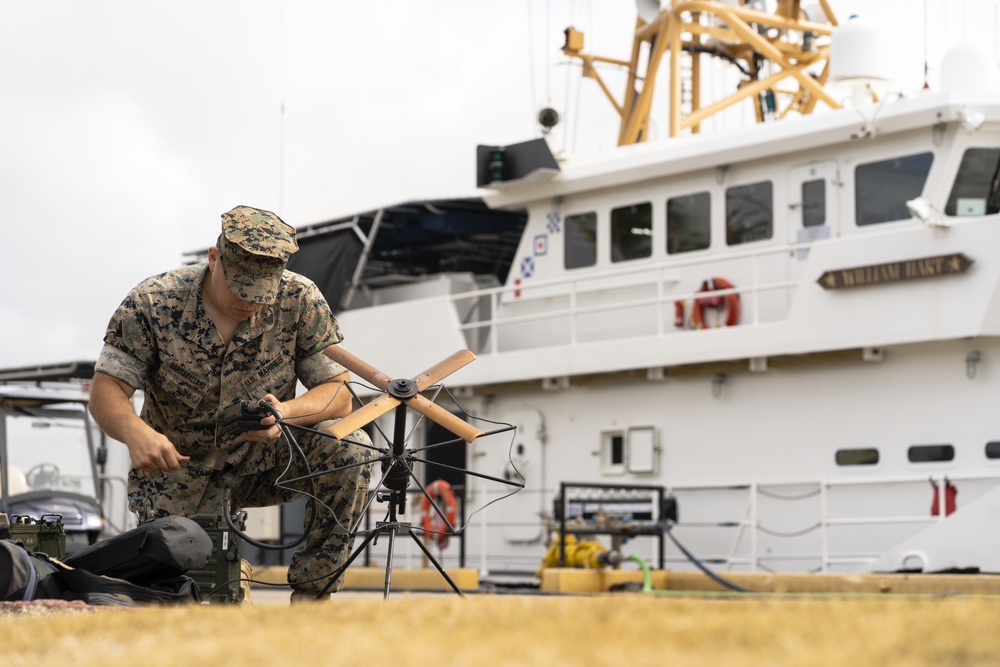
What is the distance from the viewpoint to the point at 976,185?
1209cm

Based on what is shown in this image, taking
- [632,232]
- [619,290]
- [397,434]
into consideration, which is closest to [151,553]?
[397,434]

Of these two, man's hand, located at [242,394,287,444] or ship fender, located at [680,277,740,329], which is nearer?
man's hand, located at [242,394,287,444]

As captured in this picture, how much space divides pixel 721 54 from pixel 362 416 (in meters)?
14.2

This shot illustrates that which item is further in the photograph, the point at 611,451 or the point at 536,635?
the point at 611,451

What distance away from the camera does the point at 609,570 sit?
11789 mm

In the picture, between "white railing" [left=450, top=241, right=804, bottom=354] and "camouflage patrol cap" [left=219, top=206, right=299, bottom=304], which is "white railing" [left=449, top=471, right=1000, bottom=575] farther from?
"camouflage patrol cap" [left=219, top=206, right=299, bottom=304]

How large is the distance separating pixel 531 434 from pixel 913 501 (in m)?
4.32

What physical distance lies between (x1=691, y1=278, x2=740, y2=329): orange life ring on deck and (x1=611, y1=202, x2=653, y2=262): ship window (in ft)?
3.18

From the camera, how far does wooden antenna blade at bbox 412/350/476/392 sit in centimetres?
454

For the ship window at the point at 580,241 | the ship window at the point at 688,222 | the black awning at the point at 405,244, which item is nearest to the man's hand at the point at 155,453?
the ship window at the point at 688,222

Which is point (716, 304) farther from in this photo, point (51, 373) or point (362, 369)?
point (362, 369)

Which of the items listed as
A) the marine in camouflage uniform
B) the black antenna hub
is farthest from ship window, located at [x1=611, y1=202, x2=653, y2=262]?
the black antenna hub

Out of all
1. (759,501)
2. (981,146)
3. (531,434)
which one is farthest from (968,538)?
(531,434)

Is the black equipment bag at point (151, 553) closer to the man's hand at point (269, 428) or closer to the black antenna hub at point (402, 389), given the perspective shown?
the man's hand at point (269, 428)
